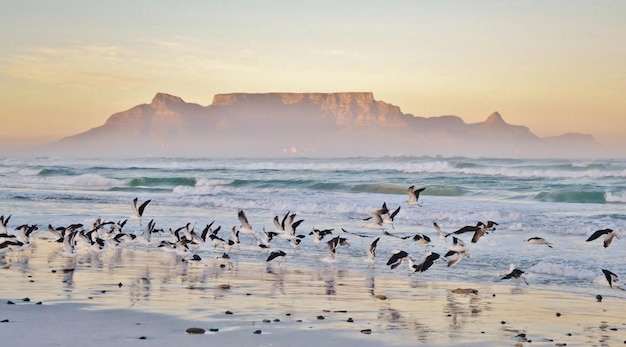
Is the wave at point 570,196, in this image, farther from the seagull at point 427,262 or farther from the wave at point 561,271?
the seagull at point 427,262

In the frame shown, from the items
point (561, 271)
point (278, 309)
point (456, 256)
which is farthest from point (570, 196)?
point (278, 309)

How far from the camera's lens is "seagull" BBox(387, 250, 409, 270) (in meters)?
14.2

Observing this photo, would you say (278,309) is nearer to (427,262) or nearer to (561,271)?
(427,262)

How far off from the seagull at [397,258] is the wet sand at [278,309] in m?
0.47

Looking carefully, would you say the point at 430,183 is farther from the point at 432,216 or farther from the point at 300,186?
the point at 432,216

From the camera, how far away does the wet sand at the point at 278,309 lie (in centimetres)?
886

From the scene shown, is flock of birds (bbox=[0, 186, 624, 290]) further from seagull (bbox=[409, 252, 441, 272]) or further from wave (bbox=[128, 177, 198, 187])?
wave (bbox=[128, 177, 198, 187])

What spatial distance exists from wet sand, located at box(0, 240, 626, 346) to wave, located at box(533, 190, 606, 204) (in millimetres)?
22824

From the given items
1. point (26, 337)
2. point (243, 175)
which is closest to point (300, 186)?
point (243, 175)

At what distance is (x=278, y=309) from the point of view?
10695mm

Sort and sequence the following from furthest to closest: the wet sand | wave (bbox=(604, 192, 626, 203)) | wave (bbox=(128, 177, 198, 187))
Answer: wave (bbox=(128, 177, 198, 187)) → wave (bbox=(604, 192, 626, 203)) → the wet sand

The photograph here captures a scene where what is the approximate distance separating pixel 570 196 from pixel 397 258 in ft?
75.7

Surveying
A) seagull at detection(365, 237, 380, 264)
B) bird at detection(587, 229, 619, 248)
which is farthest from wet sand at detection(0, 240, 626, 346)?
bird at detection(587, 229, 619, 248)

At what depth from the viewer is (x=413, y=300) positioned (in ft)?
37.8
